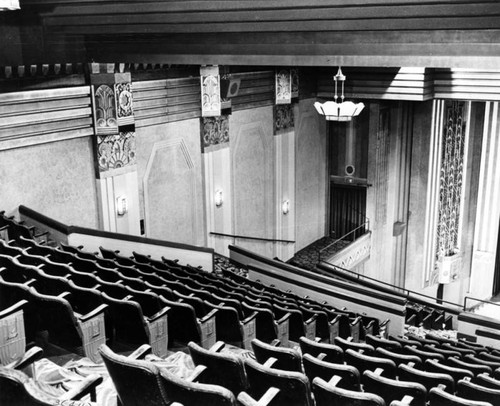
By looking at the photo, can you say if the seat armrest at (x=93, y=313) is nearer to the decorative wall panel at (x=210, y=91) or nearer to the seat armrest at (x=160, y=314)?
the seat armrest at (x=160, y=314)

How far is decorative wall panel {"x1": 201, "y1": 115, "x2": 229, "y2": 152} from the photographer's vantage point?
32.5 ft

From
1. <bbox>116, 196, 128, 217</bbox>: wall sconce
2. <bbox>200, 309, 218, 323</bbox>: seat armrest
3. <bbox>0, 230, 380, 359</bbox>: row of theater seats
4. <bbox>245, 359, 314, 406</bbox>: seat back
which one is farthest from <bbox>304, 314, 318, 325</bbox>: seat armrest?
<bbox>116, 196, 128, 217</bbox>: wall sconce

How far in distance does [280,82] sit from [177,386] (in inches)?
365

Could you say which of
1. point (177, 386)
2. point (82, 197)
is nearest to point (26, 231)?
point (82, 197)

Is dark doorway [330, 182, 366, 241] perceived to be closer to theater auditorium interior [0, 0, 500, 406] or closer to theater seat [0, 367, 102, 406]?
theater auditorium interior [0, 0, 500, 406]

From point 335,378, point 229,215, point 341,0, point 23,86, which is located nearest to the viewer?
point 335,378

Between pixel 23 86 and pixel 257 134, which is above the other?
pixel 23 86

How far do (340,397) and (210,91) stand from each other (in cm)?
744

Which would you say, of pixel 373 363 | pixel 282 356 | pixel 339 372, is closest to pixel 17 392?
pixel 282 356

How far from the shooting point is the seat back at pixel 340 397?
2.77 meters

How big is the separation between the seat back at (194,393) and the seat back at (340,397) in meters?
0.54

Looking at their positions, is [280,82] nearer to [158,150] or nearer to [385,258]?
[158,150]

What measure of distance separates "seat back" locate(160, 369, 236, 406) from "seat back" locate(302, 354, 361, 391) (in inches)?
38.5

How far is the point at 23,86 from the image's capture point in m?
7.15
